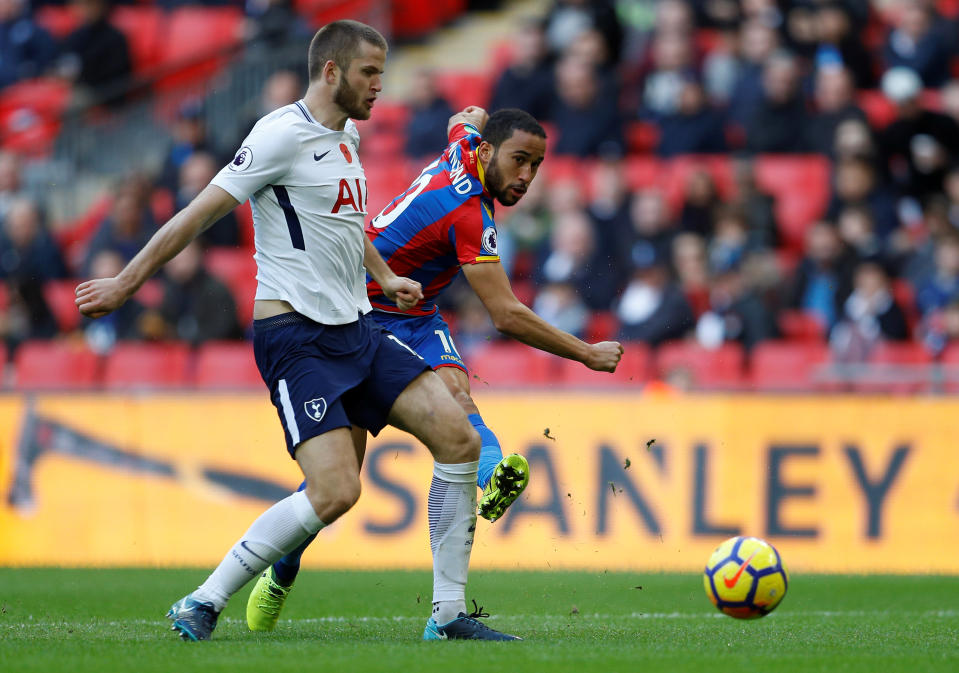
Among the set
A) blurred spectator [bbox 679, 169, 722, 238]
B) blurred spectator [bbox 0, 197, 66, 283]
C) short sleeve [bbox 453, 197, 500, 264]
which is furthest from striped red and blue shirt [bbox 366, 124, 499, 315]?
blurred spectator [bbox 0, 197, 66, 283]

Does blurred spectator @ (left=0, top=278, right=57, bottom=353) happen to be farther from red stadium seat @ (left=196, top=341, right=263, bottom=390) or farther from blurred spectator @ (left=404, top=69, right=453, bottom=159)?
blurred spectator @ (left=404, top=69, right=453, bottom=159)

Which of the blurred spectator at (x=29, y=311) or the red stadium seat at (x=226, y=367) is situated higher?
the blurred spectator at (x=29, y=311)

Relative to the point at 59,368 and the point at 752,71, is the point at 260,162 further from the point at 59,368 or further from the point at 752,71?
the point at 752,71

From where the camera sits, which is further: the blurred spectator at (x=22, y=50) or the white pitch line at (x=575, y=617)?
the blurred spectator at (x=22, y=50)

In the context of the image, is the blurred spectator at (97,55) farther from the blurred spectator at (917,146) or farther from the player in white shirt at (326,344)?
the player in white shirt at (326,344)

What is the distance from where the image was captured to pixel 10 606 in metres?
8.11

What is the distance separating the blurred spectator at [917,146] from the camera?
14336 mm

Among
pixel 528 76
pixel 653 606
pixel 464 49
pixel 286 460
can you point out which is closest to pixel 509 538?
pixel 286 460

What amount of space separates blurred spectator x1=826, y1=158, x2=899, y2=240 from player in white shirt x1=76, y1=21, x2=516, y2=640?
8403 millimetres

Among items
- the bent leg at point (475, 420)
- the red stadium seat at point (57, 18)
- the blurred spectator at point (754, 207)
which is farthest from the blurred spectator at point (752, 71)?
the red stadium seat at point (57, 18)

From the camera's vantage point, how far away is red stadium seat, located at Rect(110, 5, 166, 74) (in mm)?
A: 18828

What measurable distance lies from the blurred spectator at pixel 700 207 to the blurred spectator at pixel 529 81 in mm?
2500

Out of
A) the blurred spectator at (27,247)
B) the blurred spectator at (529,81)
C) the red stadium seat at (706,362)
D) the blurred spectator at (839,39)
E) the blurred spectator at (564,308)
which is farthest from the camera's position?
the blurred spectator at (529,81)

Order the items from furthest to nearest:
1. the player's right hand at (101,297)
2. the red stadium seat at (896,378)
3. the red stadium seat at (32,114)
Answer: the red stadium seat at (32,114) < the red stadium seat at (896,378) < the player's right hand at (101,297)
